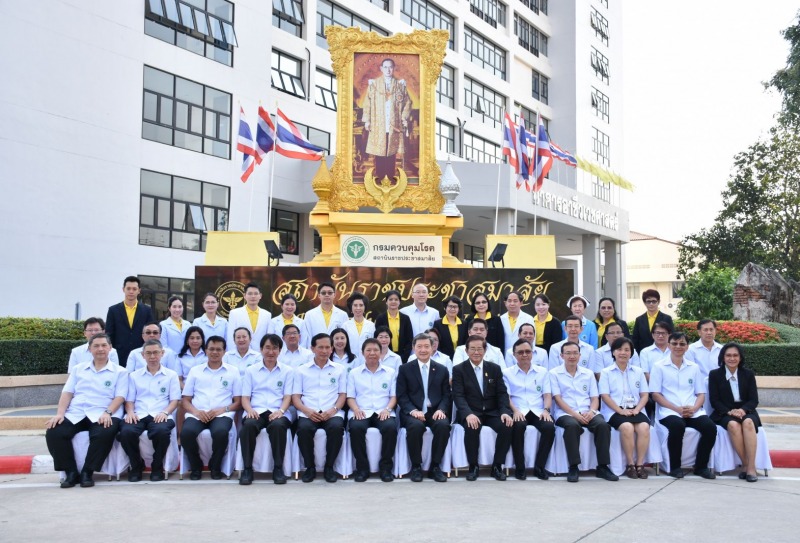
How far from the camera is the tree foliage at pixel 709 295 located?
31.0 m

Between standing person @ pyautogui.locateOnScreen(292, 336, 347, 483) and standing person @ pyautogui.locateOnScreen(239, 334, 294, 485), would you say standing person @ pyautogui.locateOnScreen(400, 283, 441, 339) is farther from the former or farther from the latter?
standing person @ pyautogui.locateOnScreen(239, 334, 294, 485)

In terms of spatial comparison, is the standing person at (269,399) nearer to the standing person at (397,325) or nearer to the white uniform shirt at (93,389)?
the white uniform shirt at (93,389)

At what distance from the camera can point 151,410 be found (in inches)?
330

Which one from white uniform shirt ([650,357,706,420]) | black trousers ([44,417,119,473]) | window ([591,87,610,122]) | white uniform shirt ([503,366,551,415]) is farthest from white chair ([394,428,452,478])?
window ([591,87,610,122])

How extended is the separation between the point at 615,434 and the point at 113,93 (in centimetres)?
1854

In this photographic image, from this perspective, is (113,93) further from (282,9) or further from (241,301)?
(241,301)

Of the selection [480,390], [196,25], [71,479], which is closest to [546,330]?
[480,390]

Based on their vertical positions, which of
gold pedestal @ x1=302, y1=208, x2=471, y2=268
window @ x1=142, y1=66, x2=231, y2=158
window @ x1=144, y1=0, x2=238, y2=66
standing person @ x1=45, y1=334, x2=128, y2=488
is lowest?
standing person @ x1=45, y1=334, x2=128, y2=488

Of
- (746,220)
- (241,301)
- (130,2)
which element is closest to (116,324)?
(241,301)

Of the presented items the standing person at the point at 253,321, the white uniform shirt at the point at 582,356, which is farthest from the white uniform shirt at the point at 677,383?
the standing person at the point at 253,321

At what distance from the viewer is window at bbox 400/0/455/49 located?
33.7 metres

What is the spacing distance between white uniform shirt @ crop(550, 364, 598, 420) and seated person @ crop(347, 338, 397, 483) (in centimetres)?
179

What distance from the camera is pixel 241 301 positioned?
1373cm

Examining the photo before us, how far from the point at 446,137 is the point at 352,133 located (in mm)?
18534
